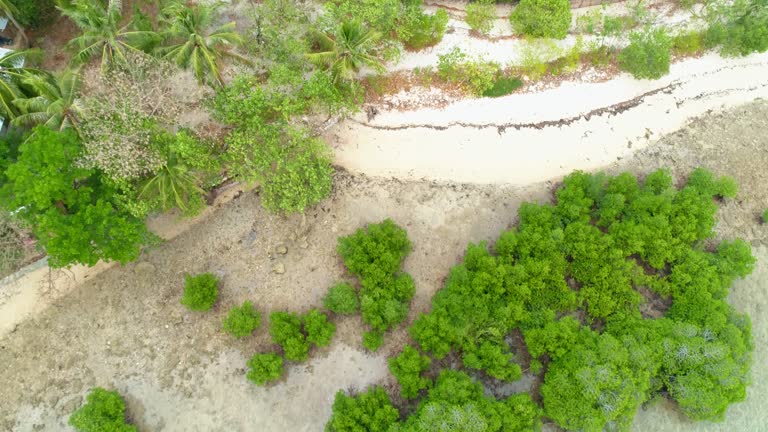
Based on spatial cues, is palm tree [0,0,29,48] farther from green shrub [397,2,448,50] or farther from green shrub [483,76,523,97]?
green shrub [483,76,523,97]

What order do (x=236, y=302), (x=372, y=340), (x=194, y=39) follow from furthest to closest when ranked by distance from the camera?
(x=236, y=302) < (x=372, y=340) < (x=194, y=39)

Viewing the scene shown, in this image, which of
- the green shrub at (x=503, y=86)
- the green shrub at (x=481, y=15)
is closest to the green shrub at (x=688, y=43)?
the green shrub at (x=503, y=86)

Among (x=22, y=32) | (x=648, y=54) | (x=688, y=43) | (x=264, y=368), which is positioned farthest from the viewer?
(x=688, y=43)

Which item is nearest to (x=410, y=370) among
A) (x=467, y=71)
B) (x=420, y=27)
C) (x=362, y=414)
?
(x=362, y=414)

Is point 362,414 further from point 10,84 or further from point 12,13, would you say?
point 12,13

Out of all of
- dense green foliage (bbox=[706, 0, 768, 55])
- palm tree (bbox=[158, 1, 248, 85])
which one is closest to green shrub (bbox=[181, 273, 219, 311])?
palm tree (bbox=[158, 1, 248, 85])

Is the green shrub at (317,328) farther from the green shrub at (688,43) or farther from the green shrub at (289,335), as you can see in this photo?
the green shrub at (688,43)
